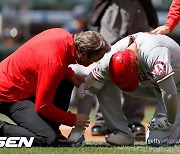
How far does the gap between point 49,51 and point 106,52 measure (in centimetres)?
52

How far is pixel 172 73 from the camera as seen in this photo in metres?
6.65

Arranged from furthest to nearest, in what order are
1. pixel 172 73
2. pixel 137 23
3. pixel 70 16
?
pixel 70 16 < pixel 137 23 < pixel 172 73

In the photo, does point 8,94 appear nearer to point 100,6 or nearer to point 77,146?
point 77,146

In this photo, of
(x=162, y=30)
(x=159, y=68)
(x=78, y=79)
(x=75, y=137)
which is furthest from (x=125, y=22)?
(x=159, y=68)

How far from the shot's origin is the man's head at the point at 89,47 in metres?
6.72

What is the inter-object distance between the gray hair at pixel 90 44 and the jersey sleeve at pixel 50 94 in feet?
0.87

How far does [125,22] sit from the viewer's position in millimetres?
9234

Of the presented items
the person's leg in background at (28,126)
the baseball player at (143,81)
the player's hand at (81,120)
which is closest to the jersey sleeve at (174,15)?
the baseball player at (143,81)

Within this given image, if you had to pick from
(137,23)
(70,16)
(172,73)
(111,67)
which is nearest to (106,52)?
(111,67)

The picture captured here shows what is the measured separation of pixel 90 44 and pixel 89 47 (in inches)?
1.2

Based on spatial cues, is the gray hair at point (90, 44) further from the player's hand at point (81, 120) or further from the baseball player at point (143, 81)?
the player's hand at point (81, 120)

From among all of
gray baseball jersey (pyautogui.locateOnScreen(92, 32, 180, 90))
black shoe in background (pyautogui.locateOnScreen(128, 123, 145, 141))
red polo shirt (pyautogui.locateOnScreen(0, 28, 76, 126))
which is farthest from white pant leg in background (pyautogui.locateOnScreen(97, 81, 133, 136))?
black shoe in background (pyautogui.locateOnScreen(128, 123, 145, 141))

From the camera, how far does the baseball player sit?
672cm

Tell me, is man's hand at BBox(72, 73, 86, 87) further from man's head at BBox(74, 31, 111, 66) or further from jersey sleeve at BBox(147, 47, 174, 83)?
jersey sleeve at BBox(147, 47, 174, 83)
